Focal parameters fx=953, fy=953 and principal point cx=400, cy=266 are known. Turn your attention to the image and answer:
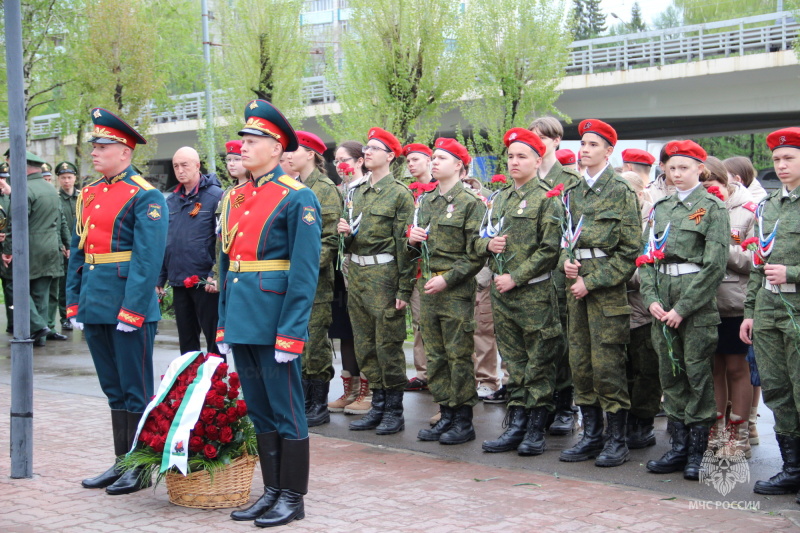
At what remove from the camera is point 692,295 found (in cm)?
583

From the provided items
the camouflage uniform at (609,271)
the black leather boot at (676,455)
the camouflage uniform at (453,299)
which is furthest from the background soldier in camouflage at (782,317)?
the camouflage uniform at (453,299)

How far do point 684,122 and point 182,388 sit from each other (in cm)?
2774

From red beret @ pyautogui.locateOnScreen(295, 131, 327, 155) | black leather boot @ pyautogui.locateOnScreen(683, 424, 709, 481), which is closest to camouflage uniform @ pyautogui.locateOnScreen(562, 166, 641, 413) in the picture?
black leather boot @ pyautogui.locateOnScreen(683, 424, 709, 481)

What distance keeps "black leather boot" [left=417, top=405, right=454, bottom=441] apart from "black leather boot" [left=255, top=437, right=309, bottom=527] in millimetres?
2063

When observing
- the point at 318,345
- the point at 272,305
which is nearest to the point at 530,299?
the point at 318,345

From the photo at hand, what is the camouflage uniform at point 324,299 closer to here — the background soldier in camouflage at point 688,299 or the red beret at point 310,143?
the red beret at point 310,143

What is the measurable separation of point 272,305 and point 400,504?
136 cm

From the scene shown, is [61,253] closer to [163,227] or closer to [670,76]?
[163,227]

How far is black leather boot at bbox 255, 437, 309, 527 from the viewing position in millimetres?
5051

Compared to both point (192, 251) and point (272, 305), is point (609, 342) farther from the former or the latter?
point (192, 251)

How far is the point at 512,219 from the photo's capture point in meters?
6.75

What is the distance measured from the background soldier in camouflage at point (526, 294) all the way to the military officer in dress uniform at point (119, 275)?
2.34 m

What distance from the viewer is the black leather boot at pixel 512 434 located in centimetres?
667

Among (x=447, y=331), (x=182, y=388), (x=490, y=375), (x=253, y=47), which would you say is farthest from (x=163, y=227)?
(x=253, y=47)
